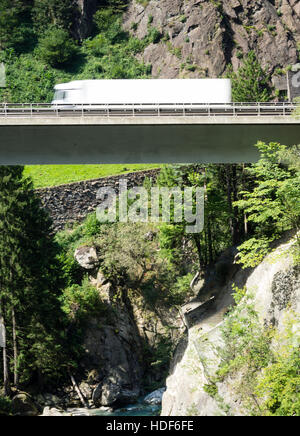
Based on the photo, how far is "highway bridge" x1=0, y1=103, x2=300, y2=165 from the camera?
25562mm

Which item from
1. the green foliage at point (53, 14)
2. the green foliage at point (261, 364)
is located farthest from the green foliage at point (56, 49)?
the green foliage at point (261, 364)

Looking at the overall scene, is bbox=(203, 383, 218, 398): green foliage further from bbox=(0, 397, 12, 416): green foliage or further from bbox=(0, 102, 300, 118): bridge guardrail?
bbox=(0, 397, 12, 416): green foliage

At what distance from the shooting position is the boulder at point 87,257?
3938 centimetres

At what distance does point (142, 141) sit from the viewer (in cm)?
2636

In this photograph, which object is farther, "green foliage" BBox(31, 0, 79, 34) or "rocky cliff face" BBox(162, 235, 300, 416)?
"green foliage" BBox(31, 0, 79, 34)

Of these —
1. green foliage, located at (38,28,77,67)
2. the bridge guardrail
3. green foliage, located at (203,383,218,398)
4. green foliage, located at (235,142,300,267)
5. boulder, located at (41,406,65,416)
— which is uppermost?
green foliage, located at (38,28,77,67)

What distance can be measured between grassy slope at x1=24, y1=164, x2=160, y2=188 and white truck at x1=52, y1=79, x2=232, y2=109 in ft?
59.2

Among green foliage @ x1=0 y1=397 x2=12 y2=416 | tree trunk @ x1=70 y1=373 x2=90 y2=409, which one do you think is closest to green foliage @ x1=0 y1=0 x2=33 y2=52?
tree trunk @ x1=70 y1=373 x2=90 y2=409

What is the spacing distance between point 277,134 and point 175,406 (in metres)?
13.1

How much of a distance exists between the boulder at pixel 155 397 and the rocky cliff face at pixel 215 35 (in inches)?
1452

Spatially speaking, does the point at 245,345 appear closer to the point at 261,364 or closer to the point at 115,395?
the point at 261,364

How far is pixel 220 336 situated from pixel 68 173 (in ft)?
99.0

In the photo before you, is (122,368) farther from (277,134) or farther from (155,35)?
(155,35)
